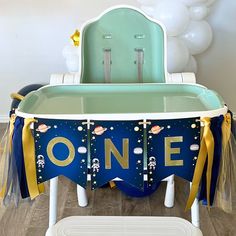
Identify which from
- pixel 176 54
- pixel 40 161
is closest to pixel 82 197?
pixel 40 161

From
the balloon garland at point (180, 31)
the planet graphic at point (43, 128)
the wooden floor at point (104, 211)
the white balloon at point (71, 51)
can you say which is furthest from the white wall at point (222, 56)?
the planet graphic at point (43, 128)

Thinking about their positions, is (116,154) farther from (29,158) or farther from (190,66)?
(190,66)

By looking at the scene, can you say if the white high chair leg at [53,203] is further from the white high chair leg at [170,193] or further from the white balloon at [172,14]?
the white balloon at [172,14]

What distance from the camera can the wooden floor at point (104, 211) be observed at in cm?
164

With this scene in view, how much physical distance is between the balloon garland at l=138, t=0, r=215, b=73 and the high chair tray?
0.68 m

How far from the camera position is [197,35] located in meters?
2.24

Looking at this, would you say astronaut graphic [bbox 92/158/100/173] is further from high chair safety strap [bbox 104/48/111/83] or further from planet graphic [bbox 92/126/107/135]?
high chair safety strap [bbox 104/48/111/83]

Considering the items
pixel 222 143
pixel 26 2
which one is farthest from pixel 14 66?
pixel 222 143

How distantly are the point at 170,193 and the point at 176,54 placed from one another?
2.60 ft

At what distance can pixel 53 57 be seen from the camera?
8.74 feet

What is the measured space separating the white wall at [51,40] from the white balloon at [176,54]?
0.51m

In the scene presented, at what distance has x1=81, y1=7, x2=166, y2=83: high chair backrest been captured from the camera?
1686mm

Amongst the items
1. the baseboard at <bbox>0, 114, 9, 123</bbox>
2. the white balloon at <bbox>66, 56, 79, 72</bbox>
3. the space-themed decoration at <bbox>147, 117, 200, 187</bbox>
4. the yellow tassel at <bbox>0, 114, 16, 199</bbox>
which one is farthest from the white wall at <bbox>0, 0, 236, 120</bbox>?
the space-themed decoration at <bbox>147, 117, 200, 187</bbox>

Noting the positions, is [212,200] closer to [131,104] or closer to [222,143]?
[222,143]
